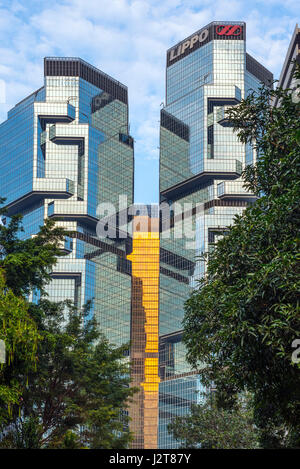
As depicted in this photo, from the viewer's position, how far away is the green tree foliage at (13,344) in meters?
24.8

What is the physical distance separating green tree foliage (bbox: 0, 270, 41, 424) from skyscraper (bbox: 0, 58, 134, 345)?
408 ft

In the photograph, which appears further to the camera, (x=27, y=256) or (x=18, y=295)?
(x=27, y=256)

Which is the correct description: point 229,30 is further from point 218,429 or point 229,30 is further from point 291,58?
point 218,429

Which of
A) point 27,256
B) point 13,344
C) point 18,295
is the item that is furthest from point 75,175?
point 13,344

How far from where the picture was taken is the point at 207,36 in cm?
16500

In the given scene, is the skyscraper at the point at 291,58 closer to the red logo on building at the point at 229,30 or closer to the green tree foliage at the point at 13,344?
the green tree foliage at the point at 13,344

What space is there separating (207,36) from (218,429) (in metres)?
128

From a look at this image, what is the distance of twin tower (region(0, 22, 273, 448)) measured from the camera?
506 ft

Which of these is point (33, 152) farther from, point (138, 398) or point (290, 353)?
point (290, 353)

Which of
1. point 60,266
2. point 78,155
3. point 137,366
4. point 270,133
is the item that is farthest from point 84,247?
point 270,133

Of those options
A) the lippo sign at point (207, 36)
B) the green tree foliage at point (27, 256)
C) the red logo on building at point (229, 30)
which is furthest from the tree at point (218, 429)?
the red logo on building at point (229, 30)

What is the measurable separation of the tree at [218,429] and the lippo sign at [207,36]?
4829 inches

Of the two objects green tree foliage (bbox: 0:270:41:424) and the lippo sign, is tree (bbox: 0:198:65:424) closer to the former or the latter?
green tree foliage (bbox: 0:270:41:424)

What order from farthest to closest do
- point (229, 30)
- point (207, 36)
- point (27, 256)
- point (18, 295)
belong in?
point (207, 36) → point (229, 30) → point (27, 256) → point (18, 295)
